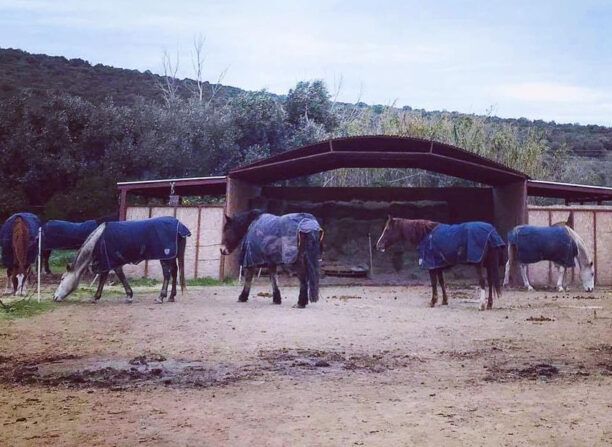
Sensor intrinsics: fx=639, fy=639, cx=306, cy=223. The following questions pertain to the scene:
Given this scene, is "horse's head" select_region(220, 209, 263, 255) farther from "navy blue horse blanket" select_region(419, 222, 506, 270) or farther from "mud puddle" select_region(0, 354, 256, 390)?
"mud puddle" select_region(0, 354, 256, 390)

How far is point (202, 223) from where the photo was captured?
1906 centimetres

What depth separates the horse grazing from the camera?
1286 cm

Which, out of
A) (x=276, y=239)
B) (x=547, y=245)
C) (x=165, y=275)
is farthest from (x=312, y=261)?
(x=547, y=245)

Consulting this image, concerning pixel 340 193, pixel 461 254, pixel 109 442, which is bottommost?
pixel 109 442

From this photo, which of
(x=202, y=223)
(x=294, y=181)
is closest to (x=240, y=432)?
(x=202, y=223)

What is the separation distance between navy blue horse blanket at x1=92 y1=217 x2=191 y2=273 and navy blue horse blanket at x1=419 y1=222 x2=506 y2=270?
5.06 metres

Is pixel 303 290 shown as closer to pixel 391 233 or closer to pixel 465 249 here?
pixel 391 233

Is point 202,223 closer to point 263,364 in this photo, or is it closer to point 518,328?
point 518,328

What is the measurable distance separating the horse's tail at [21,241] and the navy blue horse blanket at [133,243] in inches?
63.3

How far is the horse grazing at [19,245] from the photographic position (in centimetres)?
1286

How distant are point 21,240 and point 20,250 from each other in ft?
0.66

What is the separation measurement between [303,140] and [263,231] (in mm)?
19739

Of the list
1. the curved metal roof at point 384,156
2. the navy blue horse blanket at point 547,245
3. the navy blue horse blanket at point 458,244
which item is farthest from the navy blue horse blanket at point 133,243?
the navy blue horse blanket at point 547,245

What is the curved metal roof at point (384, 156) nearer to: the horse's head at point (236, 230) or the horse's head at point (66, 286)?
the horse's head at point (236, 230)
